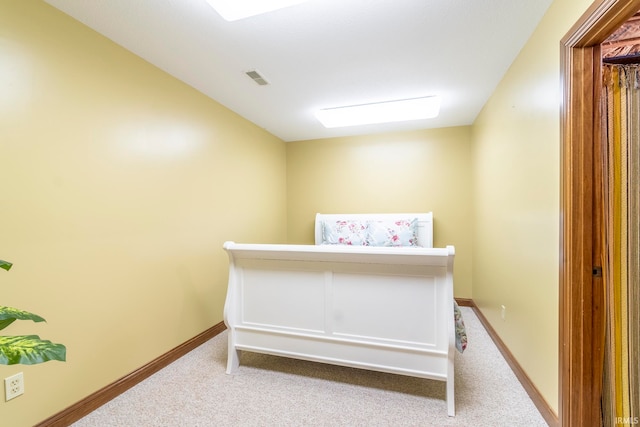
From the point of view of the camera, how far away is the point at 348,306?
1.82 meters

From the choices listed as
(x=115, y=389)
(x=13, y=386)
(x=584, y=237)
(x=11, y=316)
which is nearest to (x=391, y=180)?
(x=584, y=237)

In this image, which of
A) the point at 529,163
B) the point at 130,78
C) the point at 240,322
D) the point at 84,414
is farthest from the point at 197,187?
the point at 529,163

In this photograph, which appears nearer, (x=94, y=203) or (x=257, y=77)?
(x=94, y=203)

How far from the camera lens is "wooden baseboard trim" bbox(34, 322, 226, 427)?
1517 millimetres

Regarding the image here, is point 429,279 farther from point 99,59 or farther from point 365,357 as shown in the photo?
point 99,59

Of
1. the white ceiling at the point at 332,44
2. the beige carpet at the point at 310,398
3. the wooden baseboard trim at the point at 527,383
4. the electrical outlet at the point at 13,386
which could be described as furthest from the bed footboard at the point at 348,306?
the white ceiling at the point at 332,44

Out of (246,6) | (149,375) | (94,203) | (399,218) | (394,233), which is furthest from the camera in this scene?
(399,218)

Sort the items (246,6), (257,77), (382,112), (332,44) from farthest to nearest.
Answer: (382,112), (257,77), (332,44), (246,6)

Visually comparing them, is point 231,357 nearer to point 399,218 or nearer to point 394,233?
point 394,233

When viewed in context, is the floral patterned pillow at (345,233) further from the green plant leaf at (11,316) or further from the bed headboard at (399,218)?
the green plant leaf at (11,316)

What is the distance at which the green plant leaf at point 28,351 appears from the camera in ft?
2.20

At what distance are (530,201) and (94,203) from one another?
2760 millimetres

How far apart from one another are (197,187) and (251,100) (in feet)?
3.35

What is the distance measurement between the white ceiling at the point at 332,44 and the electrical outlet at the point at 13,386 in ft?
6.44
